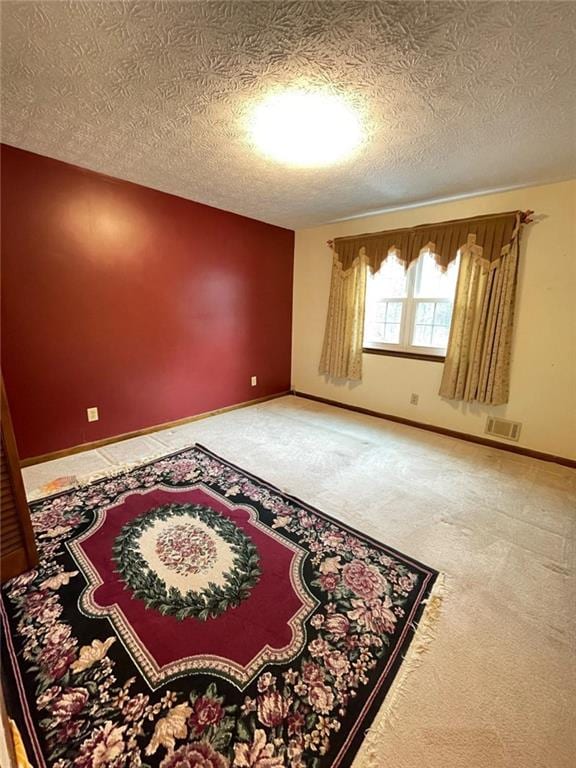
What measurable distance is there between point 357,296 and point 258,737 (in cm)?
355

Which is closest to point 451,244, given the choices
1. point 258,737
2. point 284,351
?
point 284,351

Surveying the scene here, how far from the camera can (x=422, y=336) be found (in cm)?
341

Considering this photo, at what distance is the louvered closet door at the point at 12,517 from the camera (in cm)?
139

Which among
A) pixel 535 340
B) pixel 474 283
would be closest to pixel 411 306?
pixel 474 283

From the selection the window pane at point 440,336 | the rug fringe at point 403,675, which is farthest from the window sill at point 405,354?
the rug fringe at point 403,675

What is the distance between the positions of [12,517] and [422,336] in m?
3.52

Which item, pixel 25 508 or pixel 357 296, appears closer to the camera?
pixel 25 508

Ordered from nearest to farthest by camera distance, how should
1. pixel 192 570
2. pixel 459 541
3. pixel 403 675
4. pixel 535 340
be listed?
1. pixel 403 675
2. pixel 192 570
3. pixel 459 541
4. pixel 535 340

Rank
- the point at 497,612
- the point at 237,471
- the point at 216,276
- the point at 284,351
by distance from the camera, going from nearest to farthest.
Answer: the point at 497,612 → the point at 237,471 → the point at 216,276 → the point at 284,351

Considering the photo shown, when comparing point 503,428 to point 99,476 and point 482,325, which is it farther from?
point 99,476

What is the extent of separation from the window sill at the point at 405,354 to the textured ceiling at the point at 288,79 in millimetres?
1580

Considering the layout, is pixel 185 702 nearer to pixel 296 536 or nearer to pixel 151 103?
pixel 296 536

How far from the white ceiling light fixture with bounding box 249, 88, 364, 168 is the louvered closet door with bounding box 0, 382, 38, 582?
6.27 feet

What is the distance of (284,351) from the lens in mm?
4539
